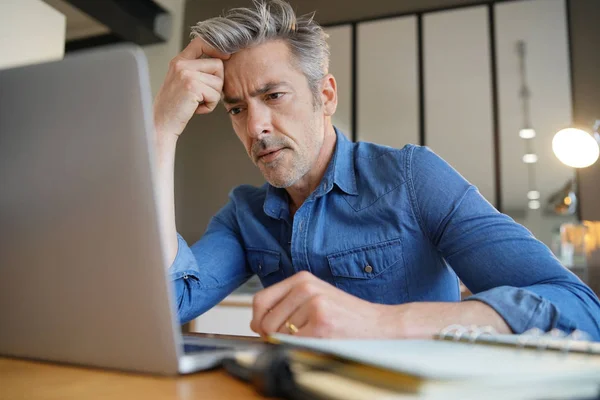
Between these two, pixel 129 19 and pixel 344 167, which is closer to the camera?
pixel 344 167

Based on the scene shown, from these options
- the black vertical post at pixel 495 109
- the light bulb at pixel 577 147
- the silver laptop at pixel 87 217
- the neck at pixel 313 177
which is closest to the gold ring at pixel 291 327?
the silver laptop at pixel 87 217

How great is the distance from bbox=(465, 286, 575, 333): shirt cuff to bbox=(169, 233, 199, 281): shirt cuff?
0.62 m

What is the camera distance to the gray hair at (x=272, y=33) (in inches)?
47.1

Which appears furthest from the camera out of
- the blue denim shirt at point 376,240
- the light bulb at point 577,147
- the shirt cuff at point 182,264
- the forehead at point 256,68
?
the light bulb at point 577,147

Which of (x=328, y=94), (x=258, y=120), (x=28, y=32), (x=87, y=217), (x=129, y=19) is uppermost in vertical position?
(x=129, y=19)

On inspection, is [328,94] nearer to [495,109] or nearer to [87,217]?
[87,217]

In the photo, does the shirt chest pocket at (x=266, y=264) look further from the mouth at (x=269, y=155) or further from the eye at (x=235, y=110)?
the eye at (x=235, y=110)

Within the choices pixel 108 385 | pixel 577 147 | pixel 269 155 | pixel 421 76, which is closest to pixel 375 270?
pixel 269 155

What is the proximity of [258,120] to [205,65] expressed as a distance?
0.17 metres

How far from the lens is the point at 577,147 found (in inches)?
85.2

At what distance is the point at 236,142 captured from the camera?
12.9 ft

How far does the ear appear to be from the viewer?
136 cm

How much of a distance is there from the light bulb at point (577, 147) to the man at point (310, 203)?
128 cm

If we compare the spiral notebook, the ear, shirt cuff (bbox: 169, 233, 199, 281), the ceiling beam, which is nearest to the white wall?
the ceiling beam
